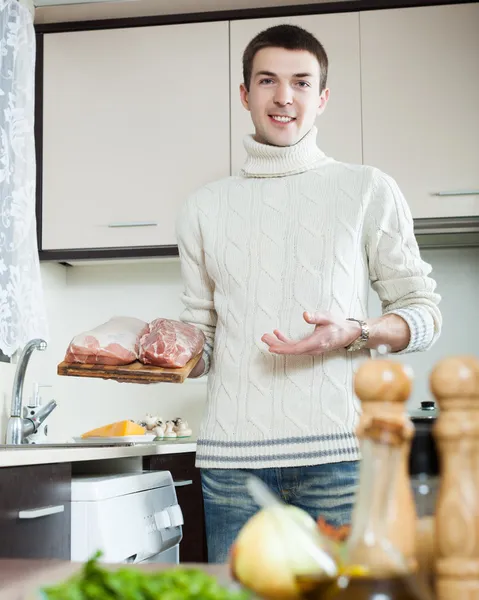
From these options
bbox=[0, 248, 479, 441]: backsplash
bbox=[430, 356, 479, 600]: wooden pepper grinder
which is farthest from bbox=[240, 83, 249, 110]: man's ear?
bbox=[0, 248, 479, 441]: backsplash

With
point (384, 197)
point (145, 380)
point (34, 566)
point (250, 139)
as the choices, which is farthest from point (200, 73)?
point (34, 566)

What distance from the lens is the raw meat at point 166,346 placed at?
1.26m

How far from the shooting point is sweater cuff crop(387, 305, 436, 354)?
4.30ft

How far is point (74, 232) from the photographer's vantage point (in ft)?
9.53

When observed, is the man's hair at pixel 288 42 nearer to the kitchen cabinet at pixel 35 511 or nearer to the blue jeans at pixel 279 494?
the blue jeans at pixel 279 494

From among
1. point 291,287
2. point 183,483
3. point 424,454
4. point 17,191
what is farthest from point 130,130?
point 424,454

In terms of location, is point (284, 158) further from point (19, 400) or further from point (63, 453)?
point (19, 400)

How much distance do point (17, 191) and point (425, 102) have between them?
4.35 ft

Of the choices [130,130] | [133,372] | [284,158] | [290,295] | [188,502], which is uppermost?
[130,130]

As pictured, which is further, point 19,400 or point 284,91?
point 19,400

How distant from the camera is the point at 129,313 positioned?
10.4 feet

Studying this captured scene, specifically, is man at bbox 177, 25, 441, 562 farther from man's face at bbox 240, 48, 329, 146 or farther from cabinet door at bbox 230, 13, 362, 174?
cabinet door at bbox 230, 13, 362, 174

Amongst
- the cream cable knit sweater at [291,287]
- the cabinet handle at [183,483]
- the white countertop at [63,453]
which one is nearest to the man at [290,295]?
the cream cable knit sweater at [291,287]

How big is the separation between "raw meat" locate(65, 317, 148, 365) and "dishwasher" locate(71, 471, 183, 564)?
1.43 feet
